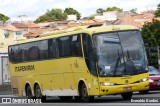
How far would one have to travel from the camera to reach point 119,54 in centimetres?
2166

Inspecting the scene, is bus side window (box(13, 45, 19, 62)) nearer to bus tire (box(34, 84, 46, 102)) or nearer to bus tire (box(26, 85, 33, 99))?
bus tire (box(26, 85, 33, 99))

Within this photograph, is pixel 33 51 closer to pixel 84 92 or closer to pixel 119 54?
pixel 84 92

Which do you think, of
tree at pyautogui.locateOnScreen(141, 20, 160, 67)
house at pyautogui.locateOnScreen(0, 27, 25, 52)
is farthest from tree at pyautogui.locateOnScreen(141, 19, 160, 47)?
house at pyautogui.locateOnScreen(0, 27, 25, 52)

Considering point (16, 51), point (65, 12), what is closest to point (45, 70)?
point (16, 51)

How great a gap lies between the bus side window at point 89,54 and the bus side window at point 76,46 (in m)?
0.44

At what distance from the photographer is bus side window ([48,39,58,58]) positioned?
25.0 metres

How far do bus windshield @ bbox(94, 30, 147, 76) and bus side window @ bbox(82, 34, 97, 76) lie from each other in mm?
290

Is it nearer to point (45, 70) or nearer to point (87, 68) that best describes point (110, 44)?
point (87, 68)

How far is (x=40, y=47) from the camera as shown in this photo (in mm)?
26578

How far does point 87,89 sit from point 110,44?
6.84 ft

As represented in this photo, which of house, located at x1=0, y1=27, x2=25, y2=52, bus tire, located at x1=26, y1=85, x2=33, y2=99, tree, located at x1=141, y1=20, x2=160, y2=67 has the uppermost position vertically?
house, located at x1=0, y1=27, x2=25, y2=52

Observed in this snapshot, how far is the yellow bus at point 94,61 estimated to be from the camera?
21.6 meters

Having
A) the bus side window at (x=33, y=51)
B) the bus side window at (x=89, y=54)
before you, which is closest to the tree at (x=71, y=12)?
the bus side window at (x=33, y=51)

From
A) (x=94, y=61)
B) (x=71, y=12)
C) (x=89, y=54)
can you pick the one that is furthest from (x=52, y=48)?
(x=71, y=12)
